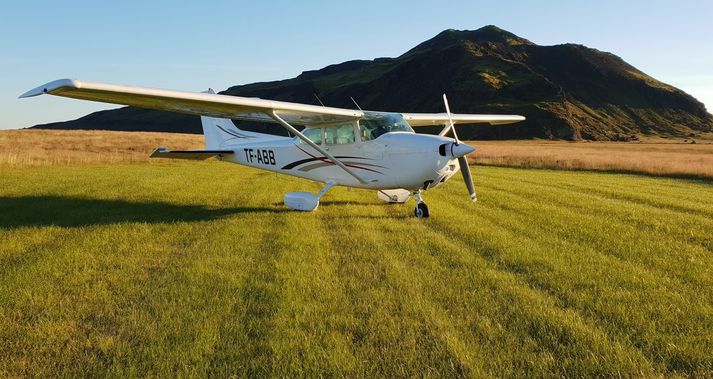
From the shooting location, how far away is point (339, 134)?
1042 cm

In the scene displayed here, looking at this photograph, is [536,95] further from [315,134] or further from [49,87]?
[49,87]

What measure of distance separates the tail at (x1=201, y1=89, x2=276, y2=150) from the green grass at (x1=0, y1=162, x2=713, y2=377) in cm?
481

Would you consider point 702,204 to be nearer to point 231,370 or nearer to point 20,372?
point 231,370

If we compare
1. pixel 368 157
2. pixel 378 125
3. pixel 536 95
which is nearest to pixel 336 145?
pixel 368 157

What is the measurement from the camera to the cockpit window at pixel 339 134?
1025 centimetres

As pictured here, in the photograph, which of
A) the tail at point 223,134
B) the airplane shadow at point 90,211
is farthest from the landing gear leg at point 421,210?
the tail at point 223,134

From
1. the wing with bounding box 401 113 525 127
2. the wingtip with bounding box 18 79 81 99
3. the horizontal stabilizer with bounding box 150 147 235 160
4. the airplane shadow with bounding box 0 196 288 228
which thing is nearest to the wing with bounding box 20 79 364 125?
the wingtip with bounding box 18 79 81 99

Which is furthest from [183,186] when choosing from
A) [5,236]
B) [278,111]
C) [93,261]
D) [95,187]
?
[93,261]

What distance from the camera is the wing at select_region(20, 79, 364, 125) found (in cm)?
588

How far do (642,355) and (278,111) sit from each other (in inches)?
300

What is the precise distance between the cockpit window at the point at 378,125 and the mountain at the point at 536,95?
105050mm

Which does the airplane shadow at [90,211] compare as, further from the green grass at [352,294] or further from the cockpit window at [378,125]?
the cockpit window at [378,125]

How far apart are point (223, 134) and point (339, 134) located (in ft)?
17.7

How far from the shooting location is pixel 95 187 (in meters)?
13.1
